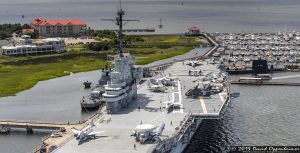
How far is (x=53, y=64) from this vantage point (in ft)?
445

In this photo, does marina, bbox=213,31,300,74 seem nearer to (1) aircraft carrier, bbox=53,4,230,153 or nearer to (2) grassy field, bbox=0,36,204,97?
(2) grassy field, bbox=0,36,204,97

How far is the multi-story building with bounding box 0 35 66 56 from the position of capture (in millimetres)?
147750

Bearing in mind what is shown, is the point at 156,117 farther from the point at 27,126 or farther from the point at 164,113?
the point at 27,126

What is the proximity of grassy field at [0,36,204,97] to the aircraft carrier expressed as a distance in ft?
97.3

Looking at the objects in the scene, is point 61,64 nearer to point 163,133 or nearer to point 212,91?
point 212,91

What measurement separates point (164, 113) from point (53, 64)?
77.7m

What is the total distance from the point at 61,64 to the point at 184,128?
82959 mm

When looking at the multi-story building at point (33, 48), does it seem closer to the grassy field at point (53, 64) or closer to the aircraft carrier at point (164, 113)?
the grassy field at point (53, 64)

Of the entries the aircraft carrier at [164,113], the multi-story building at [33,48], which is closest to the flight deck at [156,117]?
the aircraft carrier at [164,113]

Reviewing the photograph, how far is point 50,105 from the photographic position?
9044 centimetres

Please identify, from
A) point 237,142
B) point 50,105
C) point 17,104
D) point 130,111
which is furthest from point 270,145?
point 17,104

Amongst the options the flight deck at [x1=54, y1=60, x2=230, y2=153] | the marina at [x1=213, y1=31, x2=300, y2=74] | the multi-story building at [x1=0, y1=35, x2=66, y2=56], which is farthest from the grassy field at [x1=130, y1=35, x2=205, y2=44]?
the flight deck at [x1=54, y1=60, x2=230, y2=153]

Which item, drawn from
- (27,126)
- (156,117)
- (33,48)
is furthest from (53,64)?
(156,117)

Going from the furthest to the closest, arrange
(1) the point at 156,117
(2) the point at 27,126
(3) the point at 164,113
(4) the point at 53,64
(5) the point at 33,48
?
(5) the point at 33,48 < (4) the point at 53,64 < (2) the point at 27,126 < (3) the point at 164,113 < (1) the point at 156,117
